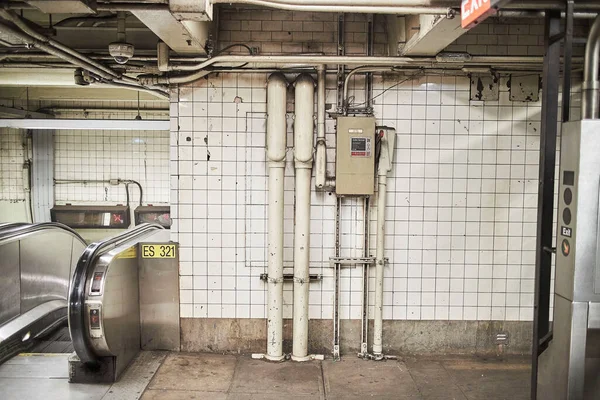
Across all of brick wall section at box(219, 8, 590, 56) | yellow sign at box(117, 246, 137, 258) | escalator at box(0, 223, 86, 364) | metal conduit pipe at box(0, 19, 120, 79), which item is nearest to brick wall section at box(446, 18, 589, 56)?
brick wall section at box(219, 8, 590, 56)

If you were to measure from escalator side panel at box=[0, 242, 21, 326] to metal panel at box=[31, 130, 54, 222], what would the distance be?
461 cm

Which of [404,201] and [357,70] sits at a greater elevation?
[357,70]

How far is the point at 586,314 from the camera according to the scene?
8.84 ft

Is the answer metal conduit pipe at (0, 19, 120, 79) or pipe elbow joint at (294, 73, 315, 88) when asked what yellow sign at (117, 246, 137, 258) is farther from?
pipe elbow joint at (294, 73, 315, 88)

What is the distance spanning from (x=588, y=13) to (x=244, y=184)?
10.2 ft

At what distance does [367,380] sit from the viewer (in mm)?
4227

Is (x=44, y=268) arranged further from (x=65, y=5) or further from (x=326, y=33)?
Answer: (x=326, y=33)

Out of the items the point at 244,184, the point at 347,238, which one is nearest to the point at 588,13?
the point at 347,238

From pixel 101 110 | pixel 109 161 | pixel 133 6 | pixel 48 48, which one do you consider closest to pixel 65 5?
pixel 133 6

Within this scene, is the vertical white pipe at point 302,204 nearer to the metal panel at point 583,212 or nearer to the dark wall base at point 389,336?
the dark wall base at point 389,336

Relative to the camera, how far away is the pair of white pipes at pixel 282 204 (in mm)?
4398

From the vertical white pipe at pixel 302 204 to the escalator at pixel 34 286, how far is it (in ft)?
8.12

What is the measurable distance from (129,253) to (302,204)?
67.7 inches

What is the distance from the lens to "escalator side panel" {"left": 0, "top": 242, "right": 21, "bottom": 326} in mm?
4555
